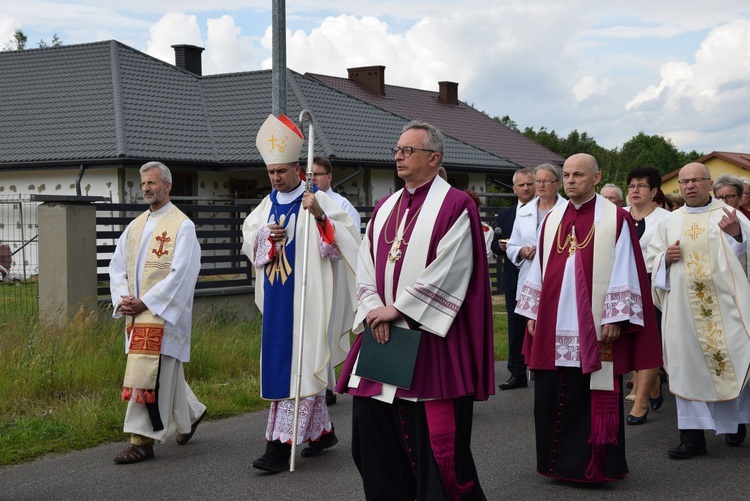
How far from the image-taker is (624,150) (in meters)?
81.1

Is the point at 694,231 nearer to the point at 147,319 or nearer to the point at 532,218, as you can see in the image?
the point at 532,218

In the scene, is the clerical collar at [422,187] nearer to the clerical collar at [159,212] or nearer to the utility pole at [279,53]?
the clerical collar at [159,212]

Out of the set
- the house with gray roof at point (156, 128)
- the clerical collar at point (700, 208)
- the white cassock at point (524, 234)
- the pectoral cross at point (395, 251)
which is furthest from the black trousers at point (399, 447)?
the house with gray roof at point (156, 128)

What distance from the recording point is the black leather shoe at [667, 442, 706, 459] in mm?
6992

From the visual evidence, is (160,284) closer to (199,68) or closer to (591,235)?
(591,235)

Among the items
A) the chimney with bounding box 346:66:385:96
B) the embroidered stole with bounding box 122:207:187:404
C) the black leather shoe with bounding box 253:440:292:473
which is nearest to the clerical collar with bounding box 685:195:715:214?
the black leather shoe with bounding box 253:440:292:473

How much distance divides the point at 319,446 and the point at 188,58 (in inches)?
1026

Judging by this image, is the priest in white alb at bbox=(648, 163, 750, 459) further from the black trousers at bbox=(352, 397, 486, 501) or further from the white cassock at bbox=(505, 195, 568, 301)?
the black trousers at bbox=(352, 397, 486, 501)

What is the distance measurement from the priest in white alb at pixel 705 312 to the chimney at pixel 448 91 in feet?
116

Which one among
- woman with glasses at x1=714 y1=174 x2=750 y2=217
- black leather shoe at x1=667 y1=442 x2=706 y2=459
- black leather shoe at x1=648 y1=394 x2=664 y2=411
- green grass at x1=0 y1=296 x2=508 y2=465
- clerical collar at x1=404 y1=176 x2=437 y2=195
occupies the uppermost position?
woman with glasses at x1=714 y1=174 x2=750 y2=217

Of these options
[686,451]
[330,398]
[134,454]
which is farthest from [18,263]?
[686,451]

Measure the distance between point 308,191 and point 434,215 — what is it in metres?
1.56

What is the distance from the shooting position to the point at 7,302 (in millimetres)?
11492

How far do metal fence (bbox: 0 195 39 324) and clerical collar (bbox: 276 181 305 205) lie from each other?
201 inches
